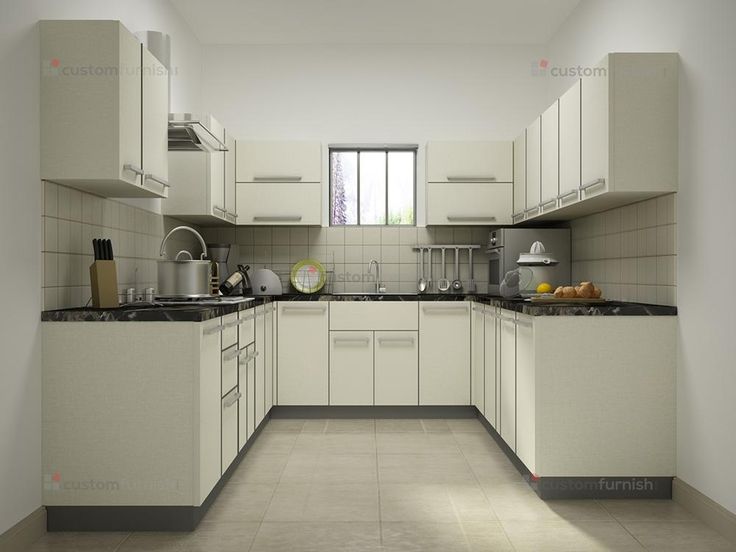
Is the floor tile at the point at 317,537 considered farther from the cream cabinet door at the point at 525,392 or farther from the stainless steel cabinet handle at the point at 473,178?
the stainless steel cabinet handle at the point at 473,178

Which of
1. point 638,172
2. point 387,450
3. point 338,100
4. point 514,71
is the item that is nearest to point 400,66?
point 338,100

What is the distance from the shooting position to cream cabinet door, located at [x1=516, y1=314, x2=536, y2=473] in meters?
2.89

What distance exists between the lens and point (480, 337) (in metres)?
4.18

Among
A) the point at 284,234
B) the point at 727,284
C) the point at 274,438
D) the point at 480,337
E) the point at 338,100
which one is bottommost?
the point at 274,438

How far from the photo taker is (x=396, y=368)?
174 inches

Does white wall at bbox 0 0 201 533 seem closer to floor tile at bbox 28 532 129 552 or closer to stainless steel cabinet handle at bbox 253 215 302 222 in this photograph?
floor tile at bbox 28 532 129 552

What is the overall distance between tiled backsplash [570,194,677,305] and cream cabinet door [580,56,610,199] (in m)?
0.34

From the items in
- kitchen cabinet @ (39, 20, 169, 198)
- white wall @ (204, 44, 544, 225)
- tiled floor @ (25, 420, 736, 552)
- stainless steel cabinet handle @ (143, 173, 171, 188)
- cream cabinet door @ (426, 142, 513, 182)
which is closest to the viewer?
tiled floor @ (25, 420, 736, 552)

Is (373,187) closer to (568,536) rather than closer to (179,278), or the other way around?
(179,278)

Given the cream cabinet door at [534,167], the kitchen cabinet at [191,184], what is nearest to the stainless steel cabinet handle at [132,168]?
the kitchen cabinet at [191,184]

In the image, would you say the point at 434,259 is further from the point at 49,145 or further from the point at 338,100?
the point at 49,145

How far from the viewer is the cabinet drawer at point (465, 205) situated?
471 centimetres

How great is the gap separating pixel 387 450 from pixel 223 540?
4.73ft

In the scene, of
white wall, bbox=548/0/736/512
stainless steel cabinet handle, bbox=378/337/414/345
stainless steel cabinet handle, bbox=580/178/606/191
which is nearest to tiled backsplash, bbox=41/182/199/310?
stainless steel cabinet handle, bbox=378/337/414/345
